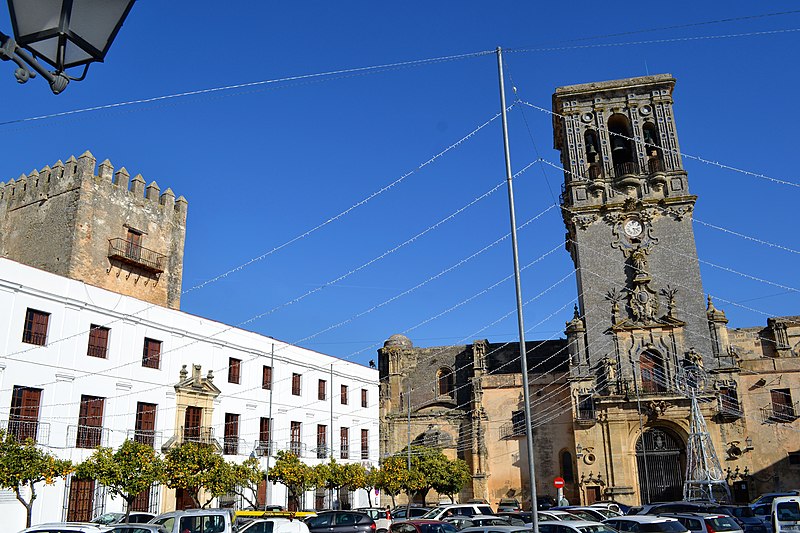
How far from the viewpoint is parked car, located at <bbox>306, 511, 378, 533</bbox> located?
2267cm

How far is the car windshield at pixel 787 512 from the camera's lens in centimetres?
1989

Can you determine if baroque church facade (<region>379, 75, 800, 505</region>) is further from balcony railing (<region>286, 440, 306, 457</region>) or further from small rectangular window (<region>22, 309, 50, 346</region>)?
small rectangular window (<region>22, 309, 50, 346</region>)

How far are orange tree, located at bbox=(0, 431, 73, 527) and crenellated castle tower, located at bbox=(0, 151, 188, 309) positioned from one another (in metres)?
13.6

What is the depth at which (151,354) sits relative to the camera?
105 ft

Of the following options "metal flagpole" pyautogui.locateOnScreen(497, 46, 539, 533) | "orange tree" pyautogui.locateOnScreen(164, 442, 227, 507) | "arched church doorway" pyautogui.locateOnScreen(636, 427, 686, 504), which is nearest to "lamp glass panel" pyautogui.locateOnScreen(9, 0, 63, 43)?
"metal flagpole" pyautogui.locateOnScreen(497, 46, 539, 533)

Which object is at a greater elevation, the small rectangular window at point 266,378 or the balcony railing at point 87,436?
the small rectangular window at point 266,378

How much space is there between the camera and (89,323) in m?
29.1

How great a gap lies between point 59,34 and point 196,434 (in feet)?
105

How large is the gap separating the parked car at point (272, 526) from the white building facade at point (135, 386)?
1066cm

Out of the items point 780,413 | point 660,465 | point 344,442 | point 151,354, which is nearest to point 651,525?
point 151,354

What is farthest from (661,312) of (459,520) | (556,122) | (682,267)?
(459,520)

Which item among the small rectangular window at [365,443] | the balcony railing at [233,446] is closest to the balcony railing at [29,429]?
the balcony railing at [233,446]

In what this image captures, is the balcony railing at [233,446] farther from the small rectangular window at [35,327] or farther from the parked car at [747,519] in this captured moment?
the parked car at [747,519]

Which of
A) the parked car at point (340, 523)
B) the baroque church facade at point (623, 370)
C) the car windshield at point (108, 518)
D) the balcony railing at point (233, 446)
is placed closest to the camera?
the parked car at point (340, 523)
